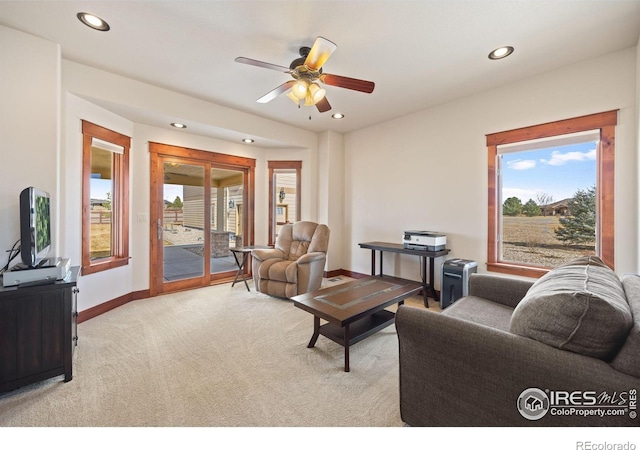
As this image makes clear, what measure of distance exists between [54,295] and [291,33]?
270 centimetres

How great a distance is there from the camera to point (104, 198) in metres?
3.25

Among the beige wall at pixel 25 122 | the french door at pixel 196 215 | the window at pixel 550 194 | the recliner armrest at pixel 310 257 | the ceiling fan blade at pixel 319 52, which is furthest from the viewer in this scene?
the french door at pixel 196 215

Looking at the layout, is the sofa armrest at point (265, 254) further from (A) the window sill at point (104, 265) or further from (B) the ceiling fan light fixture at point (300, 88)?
(B) the ceiling fan light fixture at point (300, 88)

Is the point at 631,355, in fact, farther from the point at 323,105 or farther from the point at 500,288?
the point at 323,105

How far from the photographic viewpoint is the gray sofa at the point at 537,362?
923 mm

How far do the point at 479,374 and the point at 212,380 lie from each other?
1.72 meters

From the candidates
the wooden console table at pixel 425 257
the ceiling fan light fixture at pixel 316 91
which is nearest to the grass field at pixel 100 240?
the ceiling fan light fixture at pixel 316 91

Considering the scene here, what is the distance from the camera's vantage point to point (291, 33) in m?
2.21

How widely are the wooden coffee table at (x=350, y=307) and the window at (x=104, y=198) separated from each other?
262 cm

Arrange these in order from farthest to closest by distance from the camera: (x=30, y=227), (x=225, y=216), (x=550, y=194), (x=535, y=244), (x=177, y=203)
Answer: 1. (x=225, y=216)
2. (x=177, y=203)
3. (x=535, y=244)
4. (x=550, y=194)
5. (x=30, y=227)

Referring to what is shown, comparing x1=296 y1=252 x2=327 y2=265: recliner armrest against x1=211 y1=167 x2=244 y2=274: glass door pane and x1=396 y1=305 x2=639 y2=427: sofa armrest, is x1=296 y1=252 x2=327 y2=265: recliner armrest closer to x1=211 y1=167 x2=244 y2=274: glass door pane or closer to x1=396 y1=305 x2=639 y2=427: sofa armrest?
x1=211 y1=167 x2=244 y2=274: glass door pane

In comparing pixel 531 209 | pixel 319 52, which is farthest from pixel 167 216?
pixel 531 209
